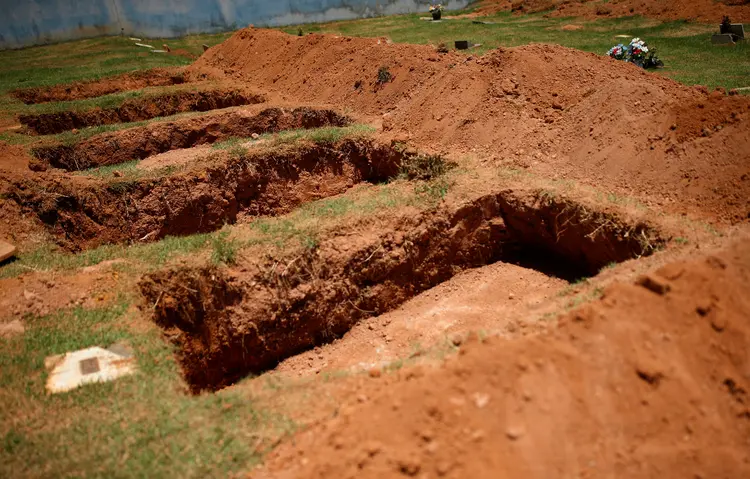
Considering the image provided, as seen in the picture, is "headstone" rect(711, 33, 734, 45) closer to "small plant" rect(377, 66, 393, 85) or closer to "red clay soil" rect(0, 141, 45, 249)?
"small plant" rect(377, 66, 393, 85)

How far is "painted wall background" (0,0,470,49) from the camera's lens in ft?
75.0

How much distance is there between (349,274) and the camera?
656 centimetres

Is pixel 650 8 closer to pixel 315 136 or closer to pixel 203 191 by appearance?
pixel 315 136

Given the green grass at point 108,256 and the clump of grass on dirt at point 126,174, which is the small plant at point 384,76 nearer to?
the clump of grass on dirt at point 126,174

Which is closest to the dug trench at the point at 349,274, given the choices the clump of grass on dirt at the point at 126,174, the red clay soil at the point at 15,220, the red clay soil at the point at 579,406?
the red clay soil at the point at 579,406

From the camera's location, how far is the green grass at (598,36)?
435 inches

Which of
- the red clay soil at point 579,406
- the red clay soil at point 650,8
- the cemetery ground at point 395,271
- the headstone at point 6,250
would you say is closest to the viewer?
the red clay soil at point 579,406

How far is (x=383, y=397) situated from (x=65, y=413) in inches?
96.3

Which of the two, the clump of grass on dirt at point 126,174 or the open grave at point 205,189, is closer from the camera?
the open grave at point 205,189

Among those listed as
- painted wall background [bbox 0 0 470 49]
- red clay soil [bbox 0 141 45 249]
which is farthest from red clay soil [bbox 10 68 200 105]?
painted wall background [bbox 0 0 470 49]

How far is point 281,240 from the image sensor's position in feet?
21.1

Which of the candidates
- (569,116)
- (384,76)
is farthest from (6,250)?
(569,116)

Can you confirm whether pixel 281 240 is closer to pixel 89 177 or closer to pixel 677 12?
pixel 89 177

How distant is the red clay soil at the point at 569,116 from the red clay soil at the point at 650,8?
10517 millimetres
